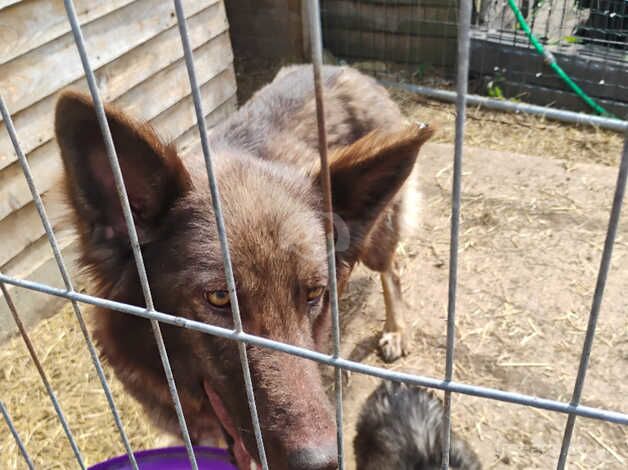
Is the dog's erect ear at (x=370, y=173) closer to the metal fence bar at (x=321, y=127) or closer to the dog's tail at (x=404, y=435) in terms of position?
the metal fence bar at (x=321, y=127)

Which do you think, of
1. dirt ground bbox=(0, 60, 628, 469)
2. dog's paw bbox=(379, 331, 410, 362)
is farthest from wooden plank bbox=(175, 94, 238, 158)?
dog's paw bbox=(379, 331, 410, 362)

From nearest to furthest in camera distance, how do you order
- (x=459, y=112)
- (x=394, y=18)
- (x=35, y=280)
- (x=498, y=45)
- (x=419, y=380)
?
1. (x=459, y=112)
2. (x=419, y=380)
3. (x=35, y=280)
4. (x=498, y=45)
5. (x=394, y=18)

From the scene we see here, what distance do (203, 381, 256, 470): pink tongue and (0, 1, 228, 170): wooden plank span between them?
1.98 metres

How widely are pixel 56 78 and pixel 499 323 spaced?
302 cm

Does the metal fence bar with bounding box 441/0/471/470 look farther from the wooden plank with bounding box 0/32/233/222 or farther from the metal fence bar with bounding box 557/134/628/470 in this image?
the wooden plank with bounding box 0/32/233/222

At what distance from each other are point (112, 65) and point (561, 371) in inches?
133

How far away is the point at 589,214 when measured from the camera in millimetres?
4520

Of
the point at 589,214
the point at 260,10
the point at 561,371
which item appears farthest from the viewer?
the point at 260,10

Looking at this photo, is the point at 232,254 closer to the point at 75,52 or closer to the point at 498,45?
the point at 75,52

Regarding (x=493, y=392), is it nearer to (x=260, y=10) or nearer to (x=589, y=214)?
(x=589, y=214)

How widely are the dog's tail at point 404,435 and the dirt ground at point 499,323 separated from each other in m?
0.36

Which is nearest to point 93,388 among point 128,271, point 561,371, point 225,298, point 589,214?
point 128,271

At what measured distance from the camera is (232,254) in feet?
6.47

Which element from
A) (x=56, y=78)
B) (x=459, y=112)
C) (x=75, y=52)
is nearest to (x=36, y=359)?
(x=459, y=112)
